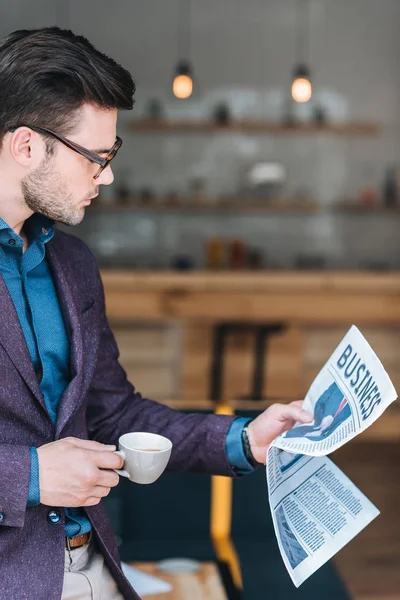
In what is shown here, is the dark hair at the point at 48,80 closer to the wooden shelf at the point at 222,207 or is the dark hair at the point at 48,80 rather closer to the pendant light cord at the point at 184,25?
the wooden shelf at the point at 222,207

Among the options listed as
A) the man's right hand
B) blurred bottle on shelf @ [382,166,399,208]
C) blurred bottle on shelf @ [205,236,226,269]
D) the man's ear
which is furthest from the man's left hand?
blurred bottle on shelf @ [382,166,399,208]

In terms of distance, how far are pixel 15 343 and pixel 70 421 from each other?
0.55 feet

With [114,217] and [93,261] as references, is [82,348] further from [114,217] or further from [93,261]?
[114,217]

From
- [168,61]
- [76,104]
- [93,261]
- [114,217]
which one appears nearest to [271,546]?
[93,261]

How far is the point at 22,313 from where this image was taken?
1305mm

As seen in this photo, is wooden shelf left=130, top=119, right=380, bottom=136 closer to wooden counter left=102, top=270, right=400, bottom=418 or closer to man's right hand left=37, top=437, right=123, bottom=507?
wooden counter left=102, top=270, right=400, bottom=418

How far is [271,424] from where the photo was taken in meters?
1.39

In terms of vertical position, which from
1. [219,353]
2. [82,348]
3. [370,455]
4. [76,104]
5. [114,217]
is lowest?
[370,455]

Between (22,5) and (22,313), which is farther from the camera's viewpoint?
(22,5)

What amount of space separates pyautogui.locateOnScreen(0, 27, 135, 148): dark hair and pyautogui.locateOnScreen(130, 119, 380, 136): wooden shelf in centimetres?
561

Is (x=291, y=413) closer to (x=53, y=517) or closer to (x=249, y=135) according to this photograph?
A: (x=53, y=517)

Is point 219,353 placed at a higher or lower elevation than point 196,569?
lower

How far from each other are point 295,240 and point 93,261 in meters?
5.74

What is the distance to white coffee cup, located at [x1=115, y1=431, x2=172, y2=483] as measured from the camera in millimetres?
1175
